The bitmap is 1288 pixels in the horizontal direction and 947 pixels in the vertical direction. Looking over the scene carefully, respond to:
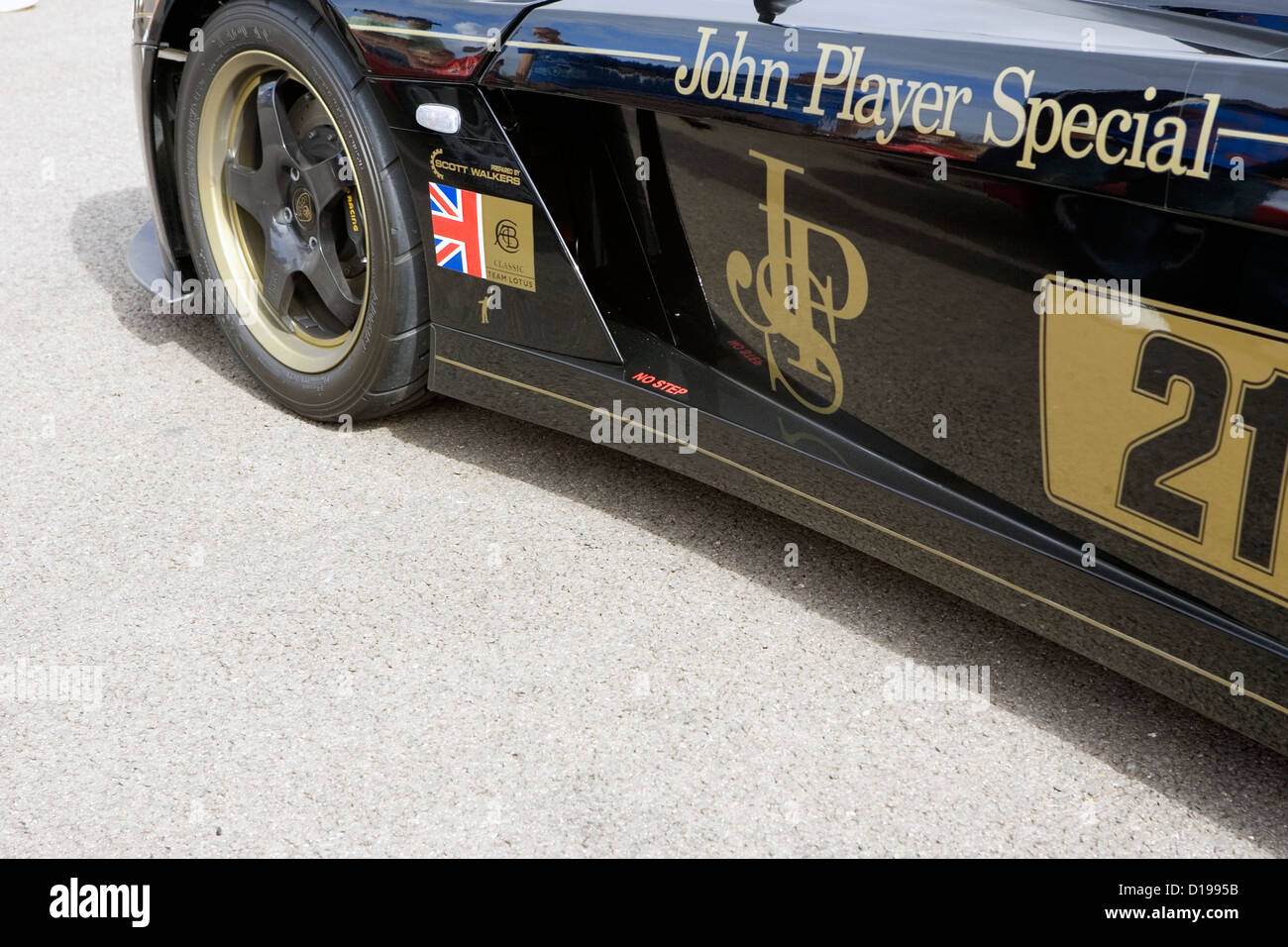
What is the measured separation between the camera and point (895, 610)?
231 centimetres

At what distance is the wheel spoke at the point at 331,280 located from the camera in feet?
9.18

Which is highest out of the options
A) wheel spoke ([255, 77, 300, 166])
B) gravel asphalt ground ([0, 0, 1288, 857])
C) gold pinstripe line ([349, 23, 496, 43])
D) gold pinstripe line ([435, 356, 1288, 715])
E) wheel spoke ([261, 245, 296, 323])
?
gold pinstripe line ([349, 23, 496, 43])

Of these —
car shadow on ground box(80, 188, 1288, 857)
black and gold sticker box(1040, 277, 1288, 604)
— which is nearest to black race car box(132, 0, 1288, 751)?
black and gold sticker box(1040, 277, 1288, 604)

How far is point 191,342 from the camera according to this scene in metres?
3.41

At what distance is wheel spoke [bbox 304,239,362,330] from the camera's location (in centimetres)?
280

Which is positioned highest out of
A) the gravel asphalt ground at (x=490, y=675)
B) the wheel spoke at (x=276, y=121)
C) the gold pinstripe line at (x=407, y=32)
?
the gold pinstripe line at (x=407, y=32)

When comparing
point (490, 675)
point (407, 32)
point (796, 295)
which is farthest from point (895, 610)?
point (407, 32)

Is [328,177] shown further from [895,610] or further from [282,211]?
[895,610]

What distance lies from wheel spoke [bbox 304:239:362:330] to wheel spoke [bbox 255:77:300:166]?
0.21 metres

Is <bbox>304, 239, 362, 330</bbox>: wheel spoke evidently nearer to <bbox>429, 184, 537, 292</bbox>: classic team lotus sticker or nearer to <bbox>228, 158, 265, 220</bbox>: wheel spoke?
<bbox>228, 158, 265, 220</bbox>: wheel spoke

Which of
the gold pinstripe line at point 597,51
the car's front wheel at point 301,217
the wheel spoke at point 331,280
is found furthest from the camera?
the wheel spoke at point 331,280

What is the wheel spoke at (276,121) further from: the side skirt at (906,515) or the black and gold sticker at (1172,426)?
the black and gold sticker at (1172,426)

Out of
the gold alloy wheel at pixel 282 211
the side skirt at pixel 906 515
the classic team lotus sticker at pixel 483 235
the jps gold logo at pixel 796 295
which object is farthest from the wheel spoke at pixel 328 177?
the jps gold logo at pixel 796 295
